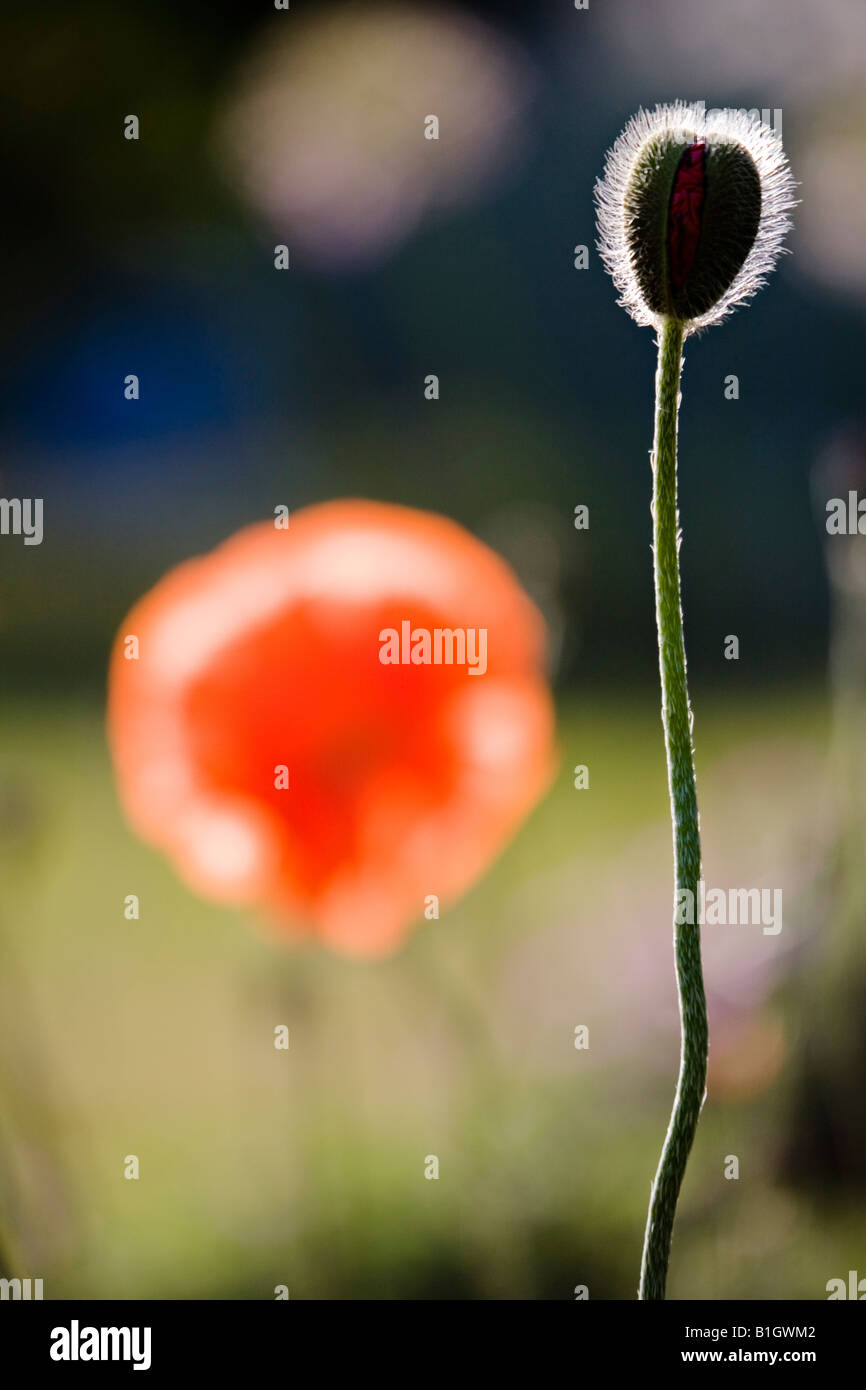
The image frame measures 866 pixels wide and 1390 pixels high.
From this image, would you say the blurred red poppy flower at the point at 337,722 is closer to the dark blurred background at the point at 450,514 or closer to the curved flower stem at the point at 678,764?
the dark blurred background at the point at 450,514

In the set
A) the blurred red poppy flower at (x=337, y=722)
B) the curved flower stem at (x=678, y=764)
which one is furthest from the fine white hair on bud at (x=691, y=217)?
the blurred red poppy flower at (x=337, y=722)

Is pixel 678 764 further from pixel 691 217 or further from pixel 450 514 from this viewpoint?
pixel 450 514

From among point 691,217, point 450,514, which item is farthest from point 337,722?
point 691,217

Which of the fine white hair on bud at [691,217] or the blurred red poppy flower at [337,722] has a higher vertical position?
the fine white hair on bud at [691,217]

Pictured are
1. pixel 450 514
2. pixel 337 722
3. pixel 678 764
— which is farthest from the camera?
pixel 450 514

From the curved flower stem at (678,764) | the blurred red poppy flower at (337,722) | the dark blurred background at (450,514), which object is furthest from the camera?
the dark blurred background at (450,514)

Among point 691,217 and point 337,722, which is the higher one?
point 691,217

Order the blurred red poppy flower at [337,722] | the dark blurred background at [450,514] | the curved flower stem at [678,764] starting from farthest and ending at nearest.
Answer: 1. the dark blurred background at [450,514]
2. the blurred red poppy flower at [337,722]
3. the curved flower stem at [678,764]
